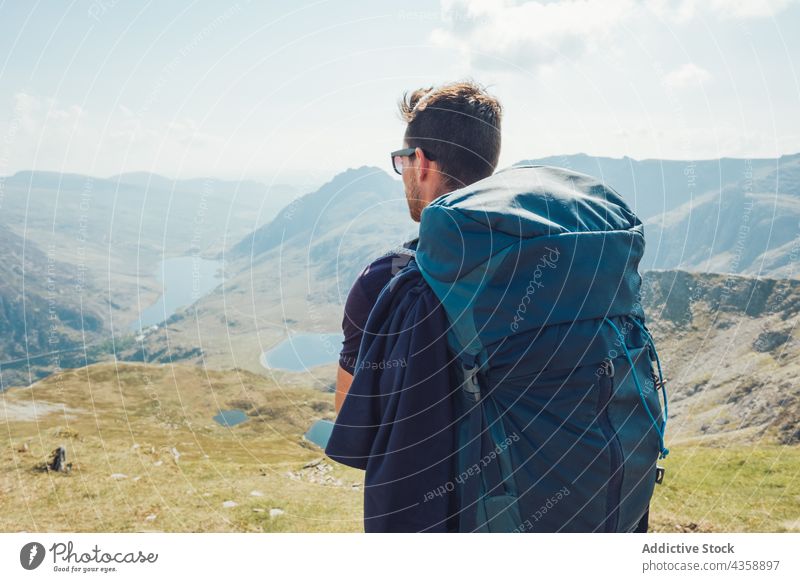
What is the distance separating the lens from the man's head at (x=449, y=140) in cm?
417

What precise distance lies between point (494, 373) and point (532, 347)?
0.27 metres

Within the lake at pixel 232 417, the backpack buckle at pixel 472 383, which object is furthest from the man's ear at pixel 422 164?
the lake at pixel 232 417

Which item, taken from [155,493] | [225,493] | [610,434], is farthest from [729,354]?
[610,434]

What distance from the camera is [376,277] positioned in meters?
3.75

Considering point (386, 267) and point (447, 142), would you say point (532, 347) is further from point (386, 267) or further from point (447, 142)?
point (447, 142)

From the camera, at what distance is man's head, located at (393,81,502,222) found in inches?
164

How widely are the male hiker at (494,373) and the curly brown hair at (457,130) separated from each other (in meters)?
0.59

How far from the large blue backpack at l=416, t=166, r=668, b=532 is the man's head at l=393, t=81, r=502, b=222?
0.52 metres

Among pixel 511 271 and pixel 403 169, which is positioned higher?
pixel 403 169

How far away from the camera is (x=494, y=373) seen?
3457mm

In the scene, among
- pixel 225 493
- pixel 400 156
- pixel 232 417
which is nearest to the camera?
pixel 400 156
